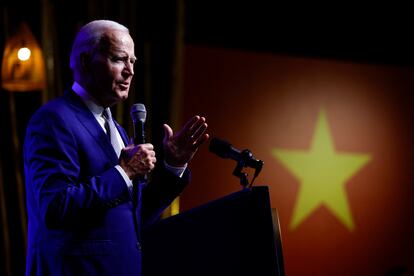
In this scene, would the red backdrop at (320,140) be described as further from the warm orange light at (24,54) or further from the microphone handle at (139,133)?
the microphone handle at (139,133)

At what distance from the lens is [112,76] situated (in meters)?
1.69

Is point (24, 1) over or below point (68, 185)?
over

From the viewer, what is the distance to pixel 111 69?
66.6 inches

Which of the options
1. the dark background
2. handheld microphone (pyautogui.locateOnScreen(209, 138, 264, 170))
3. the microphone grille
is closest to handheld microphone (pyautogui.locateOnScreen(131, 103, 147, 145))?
the microphone grille

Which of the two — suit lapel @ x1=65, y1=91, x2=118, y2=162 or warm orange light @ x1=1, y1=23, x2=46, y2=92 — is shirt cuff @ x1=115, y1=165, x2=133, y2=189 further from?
warm orange light @ x1=1, y1=23, x2=46, y2=92

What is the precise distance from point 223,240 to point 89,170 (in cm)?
40

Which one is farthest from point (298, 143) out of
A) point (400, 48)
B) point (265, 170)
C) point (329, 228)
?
point (400, 48)

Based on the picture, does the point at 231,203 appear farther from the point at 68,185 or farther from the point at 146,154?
the point at 68,185

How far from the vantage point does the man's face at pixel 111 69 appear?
1692mm

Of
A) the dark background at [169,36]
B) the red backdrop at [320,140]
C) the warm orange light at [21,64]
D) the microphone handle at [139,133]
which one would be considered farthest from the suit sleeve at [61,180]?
the red backdrop at [320,140]

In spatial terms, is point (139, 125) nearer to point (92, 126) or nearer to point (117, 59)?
point (92, 126)

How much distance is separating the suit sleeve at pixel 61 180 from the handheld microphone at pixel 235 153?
311 mm

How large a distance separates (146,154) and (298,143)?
9.02ft

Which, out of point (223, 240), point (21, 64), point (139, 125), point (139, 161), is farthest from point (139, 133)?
point (21, 64)
